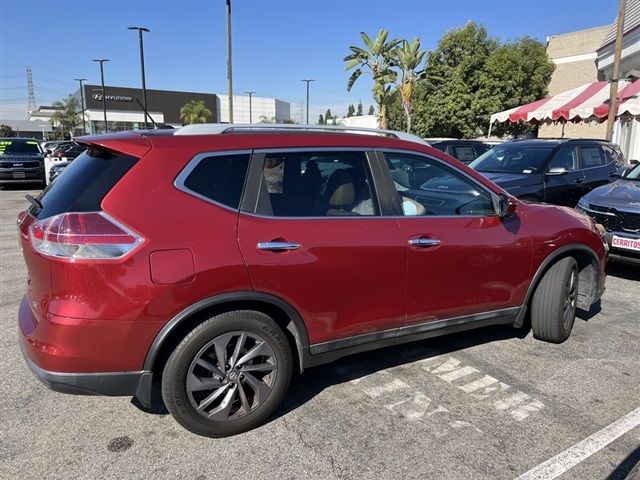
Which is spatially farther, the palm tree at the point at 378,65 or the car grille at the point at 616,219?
the palm tree at the point at 378,65

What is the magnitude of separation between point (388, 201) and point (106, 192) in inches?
68.2

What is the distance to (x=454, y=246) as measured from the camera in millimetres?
3523

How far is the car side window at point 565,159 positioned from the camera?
8742 mm

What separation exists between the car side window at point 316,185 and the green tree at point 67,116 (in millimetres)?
→ 78743

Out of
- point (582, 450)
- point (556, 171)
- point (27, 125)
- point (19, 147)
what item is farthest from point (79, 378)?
point (27, 125)

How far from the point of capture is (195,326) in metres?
2.75

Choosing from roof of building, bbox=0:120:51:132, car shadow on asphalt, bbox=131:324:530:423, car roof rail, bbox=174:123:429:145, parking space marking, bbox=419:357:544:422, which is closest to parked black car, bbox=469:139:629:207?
car shadow on asphalt, bbox=131:324:530:423

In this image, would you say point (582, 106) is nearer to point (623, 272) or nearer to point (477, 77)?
point (623, 272)

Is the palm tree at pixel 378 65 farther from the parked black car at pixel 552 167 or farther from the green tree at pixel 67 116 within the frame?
the green tree at pixel 67 116

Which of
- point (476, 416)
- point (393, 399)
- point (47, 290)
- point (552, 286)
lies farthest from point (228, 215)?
point (552, 286)

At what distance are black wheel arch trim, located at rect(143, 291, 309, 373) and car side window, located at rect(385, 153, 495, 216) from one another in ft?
3.68

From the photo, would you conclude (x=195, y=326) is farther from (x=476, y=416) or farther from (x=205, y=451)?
(x=476, y=416)

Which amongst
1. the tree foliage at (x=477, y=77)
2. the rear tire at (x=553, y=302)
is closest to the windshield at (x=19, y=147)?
the rear tire at (x=553, y=302)

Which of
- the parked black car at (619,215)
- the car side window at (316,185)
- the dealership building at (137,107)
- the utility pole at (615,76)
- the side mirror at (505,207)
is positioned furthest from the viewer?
the dealership building at (137,107)
